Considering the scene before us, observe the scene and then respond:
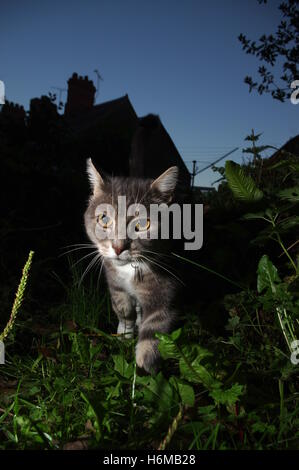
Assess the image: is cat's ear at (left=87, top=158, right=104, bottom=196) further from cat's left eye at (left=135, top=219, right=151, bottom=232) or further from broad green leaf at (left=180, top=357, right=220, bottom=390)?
broad green leaf at (left=180, top=357, right=220, bottom=390)

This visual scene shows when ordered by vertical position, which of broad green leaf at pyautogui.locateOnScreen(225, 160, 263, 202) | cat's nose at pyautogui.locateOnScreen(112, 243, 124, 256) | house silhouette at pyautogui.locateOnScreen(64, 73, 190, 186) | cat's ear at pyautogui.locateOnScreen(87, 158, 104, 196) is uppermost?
house silhouette at pyautogui.locateOnScreen(64, 73, 190, 186)

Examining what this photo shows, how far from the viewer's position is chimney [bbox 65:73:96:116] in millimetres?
14902

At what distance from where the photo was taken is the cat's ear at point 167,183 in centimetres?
249

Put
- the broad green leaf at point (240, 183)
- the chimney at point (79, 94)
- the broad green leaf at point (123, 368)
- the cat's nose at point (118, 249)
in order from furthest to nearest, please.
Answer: the chimney at point (79, 94) < the cat's nose at point (118, 249) < the broad green leaf at point (240, 183) < the broad green leaf at point (123, 368)

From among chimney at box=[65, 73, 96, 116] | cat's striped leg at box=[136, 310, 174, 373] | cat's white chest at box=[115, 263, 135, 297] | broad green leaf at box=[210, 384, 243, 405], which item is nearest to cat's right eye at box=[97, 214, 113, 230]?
cat's white chest at box=[115, 263, 135, 297]

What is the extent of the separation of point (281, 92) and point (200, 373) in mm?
3307

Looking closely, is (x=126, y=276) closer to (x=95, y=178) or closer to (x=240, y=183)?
(x=95, y=178)

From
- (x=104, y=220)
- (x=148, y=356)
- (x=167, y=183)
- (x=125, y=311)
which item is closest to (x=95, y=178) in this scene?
(x=104, y=220)

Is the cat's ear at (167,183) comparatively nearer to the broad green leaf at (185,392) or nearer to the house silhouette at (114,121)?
the broad green leaf at (185,392)

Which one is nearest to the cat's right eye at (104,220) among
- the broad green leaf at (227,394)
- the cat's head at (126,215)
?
the cat's head at (126,215)

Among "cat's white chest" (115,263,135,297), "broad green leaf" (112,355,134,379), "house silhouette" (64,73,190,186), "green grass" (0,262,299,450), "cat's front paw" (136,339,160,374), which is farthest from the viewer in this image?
"house silhouette" (64,73,190,186)

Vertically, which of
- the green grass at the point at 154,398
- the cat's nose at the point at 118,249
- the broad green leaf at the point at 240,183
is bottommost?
the green grass at the point at 154,398
